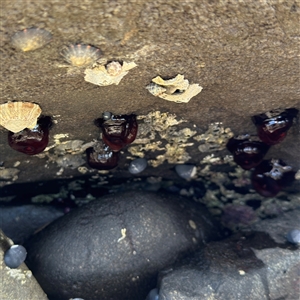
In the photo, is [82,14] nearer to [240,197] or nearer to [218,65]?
[218,65]

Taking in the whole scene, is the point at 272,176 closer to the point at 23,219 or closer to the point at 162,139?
the point at 162,139

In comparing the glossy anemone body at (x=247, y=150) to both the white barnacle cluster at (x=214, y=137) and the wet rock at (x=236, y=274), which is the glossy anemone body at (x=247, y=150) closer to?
the white barnacle cluster at (x=214, y=137)

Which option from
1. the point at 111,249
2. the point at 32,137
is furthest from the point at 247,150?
the point at 32,137

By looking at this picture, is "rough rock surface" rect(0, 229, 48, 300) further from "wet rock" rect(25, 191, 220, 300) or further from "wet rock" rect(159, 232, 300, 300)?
"wet rock" rect(159, 232, 300, 300)

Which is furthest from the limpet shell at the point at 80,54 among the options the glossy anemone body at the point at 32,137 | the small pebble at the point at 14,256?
the small pebble at the point at 14,256

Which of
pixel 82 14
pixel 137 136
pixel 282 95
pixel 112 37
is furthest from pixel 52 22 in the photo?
pixel 282 95

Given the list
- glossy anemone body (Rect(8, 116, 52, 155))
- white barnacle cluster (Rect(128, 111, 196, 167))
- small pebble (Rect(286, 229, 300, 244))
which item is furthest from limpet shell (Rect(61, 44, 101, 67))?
small pebble (Rect(286, 229, 300, 244))
